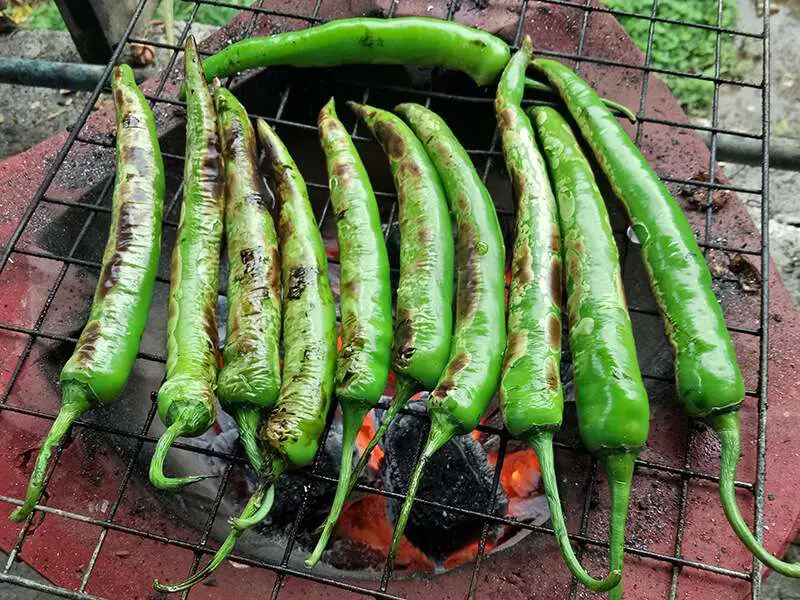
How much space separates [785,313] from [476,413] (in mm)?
1397

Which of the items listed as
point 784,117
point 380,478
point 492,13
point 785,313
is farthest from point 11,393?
point 784,117

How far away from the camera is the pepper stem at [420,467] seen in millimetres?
1942

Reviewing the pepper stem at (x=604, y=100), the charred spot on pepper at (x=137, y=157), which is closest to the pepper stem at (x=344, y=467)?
the charred spot on pepper at (x=137, y=157)

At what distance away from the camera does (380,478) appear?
116 inches

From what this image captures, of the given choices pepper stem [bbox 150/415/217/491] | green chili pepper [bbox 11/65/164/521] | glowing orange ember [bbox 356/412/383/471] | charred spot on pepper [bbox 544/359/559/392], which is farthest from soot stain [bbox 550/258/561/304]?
green chili pepper [bbox 11/65/164/521]

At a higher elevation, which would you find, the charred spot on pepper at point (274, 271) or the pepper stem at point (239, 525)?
the charred spot on pepper at point (274, 271)

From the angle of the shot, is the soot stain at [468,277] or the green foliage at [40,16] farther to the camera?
the green foliage at [40,16]

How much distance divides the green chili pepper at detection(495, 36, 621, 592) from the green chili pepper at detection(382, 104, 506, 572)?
6 centimetres

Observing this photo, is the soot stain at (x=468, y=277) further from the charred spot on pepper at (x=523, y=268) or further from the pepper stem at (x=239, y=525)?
the pepper stem at (x=239, y=525)

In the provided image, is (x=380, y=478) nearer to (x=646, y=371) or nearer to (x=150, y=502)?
(x=150, y=502)

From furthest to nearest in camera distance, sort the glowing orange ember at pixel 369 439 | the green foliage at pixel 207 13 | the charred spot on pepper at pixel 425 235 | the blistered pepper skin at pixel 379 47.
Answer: the green foliage at pixel 207 13 → the blistered pepper skin at pixel 379 47 → the glowing orange ember at pixel 369 439 → the charred spot on pepper at pixel 425 235

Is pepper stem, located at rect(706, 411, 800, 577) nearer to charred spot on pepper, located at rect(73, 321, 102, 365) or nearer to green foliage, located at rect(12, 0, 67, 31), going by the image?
charred spot on pepper, located at rect(73, 321, 102, 365)

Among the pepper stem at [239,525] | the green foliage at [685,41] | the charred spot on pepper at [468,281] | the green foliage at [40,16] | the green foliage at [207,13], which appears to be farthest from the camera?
the green foliage at [40,16]

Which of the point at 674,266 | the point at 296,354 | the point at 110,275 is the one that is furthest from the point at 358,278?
the point at 674,266
